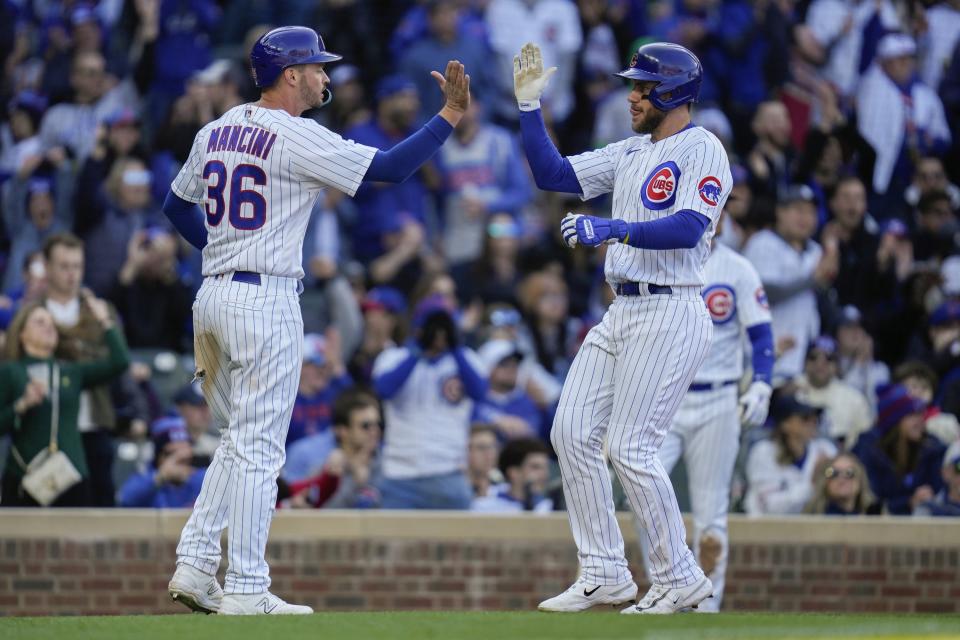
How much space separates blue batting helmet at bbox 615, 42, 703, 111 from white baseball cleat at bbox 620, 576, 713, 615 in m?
1.89

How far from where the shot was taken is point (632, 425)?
7.32 m

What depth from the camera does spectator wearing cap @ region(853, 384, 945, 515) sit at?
11164 mm

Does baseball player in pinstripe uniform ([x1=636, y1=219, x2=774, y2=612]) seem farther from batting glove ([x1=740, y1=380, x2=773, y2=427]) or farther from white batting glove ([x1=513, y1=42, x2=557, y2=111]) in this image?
white batting glove ([x1=513, y1=42, x2=557, y2=111])

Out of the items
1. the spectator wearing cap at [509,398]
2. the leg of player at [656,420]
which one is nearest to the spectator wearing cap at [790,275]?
the spectator wearing cap at [509,398]

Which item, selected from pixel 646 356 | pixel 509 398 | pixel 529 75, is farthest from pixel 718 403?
pixel 509 398

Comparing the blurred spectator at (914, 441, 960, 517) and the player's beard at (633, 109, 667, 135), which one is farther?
the blurred spectator at (914, 441, 960, 517)

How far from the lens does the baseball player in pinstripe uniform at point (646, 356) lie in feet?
24.1

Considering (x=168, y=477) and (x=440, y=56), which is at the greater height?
(x=440, y=56)

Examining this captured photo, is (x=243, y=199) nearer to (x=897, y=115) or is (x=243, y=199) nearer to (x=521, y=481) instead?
(x=521, y=481)

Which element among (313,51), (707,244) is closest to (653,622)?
(707,244)

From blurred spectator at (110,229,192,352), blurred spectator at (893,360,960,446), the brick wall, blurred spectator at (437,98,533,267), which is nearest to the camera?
the brick wall

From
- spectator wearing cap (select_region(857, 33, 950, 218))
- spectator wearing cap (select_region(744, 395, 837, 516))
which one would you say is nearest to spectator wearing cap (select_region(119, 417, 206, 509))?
spectator wearing cap (select_region(744, 395, 837, 516))

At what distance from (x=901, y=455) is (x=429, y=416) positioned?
291 centimetres

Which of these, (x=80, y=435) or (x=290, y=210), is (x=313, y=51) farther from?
(x=80, y=435)
